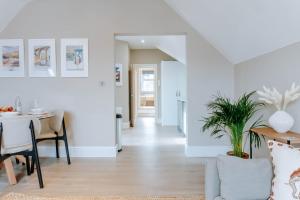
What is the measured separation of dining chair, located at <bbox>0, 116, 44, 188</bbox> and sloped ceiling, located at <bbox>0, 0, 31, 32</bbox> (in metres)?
1.99

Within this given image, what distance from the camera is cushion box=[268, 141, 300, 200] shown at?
1.43m

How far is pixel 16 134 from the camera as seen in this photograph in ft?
9.52

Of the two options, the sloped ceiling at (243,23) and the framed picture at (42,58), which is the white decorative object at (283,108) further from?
the framed picture at (42,58)

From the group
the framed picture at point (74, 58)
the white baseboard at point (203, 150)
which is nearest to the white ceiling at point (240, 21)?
the framed picture at point (74, 58)

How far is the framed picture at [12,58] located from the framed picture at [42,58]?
16 cm

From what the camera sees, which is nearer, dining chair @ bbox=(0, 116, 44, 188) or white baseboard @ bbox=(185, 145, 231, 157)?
dining chair @ bbox=(0, 116, 44, 188)

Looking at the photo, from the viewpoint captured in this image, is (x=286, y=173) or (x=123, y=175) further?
(x=123, y=175)

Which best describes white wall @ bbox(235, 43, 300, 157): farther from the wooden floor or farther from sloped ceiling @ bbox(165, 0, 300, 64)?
the wooden floor

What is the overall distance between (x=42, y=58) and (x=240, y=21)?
3211mm

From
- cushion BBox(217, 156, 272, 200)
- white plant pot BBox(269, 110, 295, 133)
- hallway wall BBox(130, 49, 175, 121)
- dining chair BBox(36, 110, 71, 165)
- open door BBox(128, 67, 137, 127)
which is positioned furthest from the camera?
hallway wall BBox(130, 49, 175, 121)

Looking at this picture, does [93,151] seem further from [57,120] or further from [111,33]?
[111,33]

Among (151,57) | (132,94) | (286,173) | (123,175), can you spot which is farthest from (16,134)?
(151,57)

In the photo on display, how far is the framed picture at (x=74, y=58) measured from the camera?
166 inches

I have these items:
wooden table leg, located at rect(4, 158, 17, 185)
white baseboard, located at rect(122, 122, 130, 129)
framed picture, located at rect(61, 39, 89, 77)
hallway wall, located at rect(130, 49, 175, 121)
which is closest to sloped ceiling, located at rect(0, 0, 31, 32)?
framed picture, located at rect(61, 39, 89, 77)
